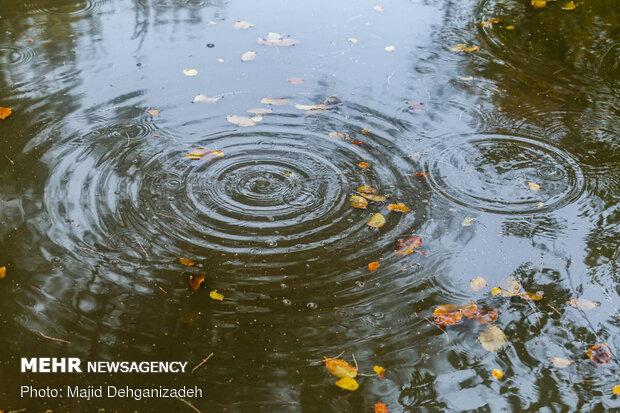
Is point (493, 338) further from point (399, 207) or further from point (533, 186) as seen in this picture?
point (533, 186)

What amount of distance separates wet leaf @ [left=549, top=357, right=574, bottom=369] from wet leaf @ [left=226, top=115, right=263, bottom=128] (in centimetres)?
244

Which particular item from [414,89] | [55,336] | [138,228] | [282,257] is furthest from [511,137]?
[55,336]

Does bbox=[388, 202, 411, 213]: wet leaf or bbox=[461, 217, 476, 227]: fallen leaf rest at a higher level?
bbox=[461, 217, 476, 227]: fallen leaf

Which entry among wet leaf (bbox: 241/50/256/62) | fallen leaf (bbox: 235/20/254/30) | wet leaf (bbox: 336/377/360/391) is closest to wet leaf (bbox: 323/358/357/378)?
wet leaf (bbox: 336/377/360/391)

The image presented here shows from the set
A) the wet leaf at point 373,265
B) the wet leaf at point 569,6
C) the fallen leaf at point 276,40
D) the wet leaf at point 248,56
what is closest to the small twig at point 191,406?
the wet leaf at point 373,265

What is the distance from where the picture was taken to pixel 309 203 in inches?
158

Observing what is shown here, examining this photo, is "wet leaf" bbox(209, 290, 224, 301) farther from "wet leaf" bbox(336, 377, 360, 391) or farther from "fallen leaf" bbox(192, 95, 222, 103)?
"fallen leaf" bbox(192, 95, 222, 103)

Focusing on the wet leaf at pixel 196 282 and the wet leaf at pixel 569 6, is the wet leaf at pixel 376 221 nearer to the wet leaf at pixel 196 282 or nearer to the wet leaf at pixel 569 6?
the wet leaf at pixel 196 282

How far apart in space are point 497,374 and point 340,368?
675mm

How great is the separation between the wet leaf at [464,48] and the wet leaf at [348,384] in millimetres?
3462

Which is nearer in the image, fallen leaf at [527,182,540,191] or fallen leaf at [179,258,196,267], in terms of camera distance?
fallen leaf at [179,258,196,267]

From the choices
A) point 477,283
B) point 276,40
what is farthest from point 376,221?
point 276,40

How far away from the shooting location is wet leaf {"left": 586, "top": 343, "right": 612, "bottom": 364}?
3172 millimetres

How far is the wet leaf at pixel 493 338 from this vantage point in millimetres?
3223
